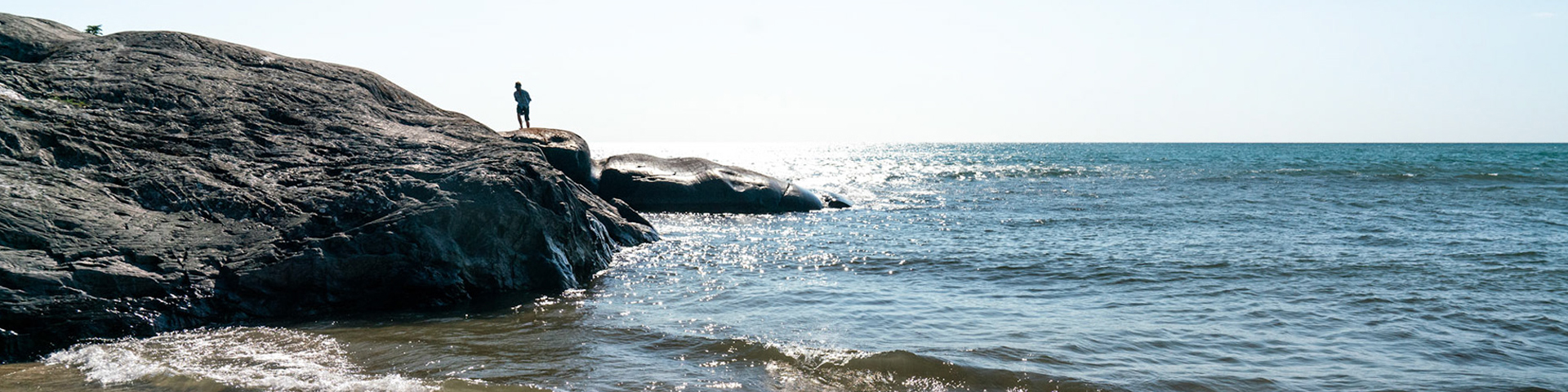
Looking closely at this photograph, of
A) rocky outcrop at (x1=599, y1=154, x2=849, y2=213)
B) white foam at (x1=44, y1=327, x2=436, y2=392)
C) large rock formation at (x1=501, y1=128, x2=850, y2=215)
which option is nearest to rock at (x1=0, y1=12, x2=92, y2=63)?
white foam at (x1=44, y1=327, x2=436, y2=392)

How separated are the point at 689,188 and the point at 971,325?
13369 millimetres

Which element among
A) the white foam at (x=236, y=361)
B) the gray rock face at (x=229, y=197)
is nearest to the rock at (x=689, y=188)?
the gray rock face at (x=229, y=197)

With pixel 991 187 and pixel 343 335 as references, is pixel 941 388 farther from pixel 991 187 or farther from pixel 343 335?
pixel 991 187

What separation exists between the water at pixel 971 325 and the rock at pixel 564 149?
254cm

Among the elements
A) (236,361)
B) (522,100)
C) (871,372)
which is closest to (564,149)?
(522,100)

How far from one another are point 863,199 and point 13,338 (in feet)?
76.4

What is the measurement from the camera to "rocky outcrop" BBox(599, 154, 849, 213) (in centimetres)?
Answer: 2075

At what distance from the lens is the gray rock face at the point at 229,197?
23.9 feet

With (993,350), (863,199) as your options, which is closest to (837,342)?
(993,350)

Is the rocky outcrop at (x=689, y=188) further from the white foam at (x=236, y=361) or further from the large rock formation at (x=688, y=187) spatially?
the white foam at (x=236, y=361)

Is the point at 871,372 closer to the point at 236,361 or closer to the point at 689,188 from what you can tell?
the point at 236,361

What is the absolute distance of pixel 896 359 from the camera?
23.2ft

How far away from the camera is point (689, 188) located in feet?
69.3

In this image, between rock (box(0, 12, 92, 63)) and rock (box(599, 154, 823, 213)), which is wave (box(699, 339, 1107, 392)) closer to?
rock (box(0, 12, 92, 63))
